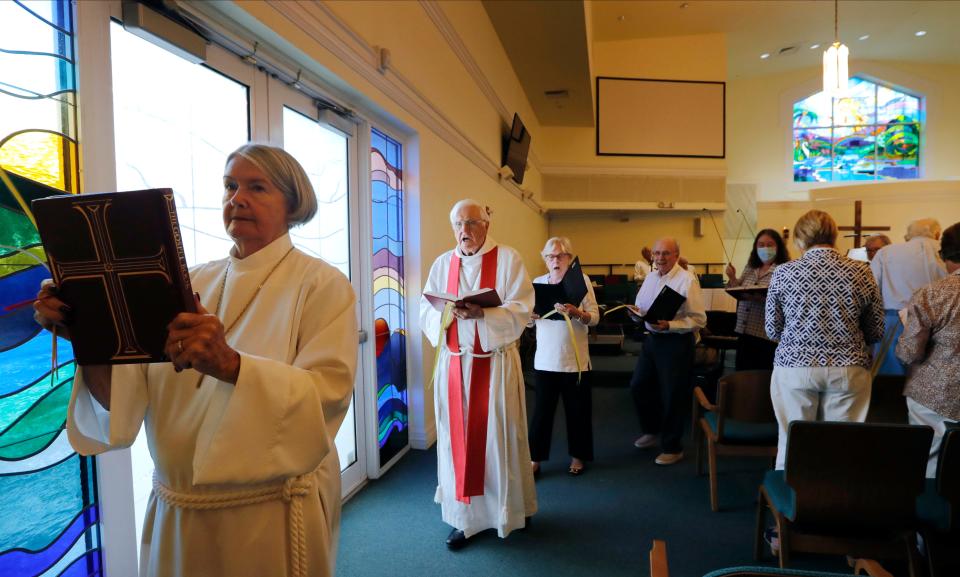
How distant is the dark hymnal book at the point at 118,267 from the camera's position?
0.87 meters

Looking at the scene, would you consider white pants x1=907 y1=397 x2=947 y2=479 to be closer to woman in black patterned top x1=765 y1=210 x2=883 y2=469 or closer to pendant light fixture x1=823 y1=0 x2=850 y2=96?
woman in black patterned top x1=765 y1=210 x2=883 y2=469

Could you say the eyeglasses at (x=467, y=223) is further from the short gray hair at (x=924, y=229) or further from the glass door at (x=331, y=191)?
the short gray hair at (x=924, y=229)

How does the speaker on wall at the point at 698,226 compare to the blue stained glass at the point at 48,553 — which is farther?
the speaker on wall at the point at 698,226

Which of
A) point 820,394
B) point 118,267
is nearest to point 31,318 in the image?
point 118,267

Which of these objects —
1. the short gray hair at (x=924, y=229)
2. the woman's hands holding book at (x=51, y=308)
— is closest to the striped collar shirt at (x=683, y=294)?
the short gray hair at (x=924, y=229)

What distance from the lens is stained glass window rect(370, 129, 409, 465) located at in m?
3.43

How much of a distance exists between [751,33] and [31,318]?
506 inches

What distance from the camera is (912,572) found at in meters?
1.83

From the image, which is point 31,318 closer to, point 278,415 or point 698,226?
point 278,415

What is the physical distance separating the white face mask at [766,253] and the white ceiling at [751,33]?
3.56m

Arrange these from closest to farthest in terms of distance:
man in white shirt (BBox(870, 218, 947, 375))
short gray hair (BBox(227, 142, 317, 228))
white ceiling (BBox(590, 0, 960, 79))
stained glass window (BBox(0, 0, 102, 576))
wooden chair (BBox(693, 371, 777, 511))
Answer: short gray hair (BBox(227, 142, 317, 228)) < stained glass window (BBox(0, 0, 102, 576)) < wooden chair (BBox(693, 371, 777, 511)) < man in white shirt (BBox(870, 218, 947, 375)) < white ceiling (BBox(590, 0, 960, 79))

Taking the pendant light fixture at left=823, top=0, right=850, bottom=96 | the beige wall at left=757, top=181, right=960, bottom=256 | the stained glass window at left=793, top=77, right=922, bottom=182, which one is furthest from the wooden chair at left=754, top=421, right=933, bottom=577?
the stained glass window at left=793, top=77, right=922, bottom=182

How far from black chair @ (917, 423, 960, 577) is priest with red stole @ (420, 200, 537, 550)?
158cm

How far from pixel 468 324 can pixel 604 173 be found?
944 centimetres
